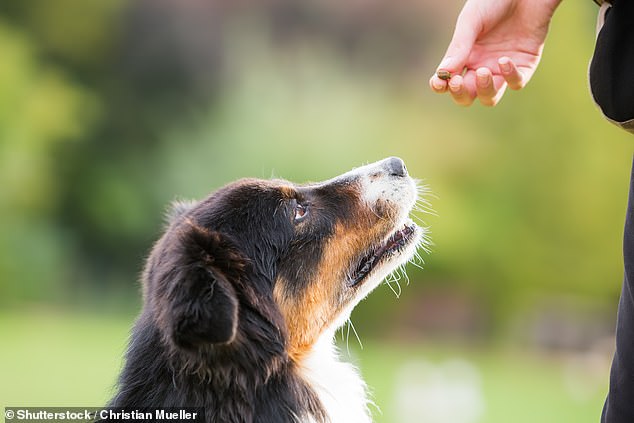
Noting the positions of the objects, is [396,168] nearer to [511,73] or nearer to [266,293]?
[511,73]

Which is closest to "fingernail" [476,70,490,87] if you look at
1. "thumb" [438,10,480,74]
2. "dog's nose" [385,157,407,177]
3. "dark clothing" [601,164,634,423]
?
"thumb" [438,10,480,74]

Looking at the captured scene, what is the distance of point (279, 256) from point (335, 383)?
2.24ft

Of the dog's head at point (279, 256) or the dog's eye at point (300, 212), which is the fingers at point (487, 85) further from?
the dog's eye at point (300, 212)

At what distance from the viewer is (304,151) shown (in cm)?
2044

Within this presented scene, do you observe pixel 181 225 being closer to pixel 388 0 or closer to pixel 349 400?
pixel 349 400

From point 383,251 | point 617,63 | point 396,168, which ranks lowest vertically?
point 383,251

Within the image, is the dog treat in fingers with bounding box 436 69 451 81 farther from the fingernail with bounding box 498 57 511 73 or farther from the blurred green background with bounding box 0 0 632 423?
A: the blurred green background with bounding box 0 0 632 423

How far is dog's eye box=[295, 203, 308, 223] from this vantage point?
430 cm

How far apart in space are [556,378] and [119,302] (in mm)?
10310

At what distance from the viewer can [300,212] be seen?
433cm

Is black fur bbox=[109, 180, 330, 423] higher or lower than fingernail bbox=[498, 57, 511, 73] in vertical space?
lower

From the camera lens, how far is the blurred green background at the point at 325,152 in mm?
20906

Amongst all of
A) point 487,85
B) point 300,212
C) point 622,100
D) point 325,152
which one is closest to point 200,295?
point 300,212

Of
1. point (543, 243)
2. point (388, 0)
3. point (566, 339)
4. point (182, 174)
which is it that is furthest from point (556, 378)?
point (388, 0)
